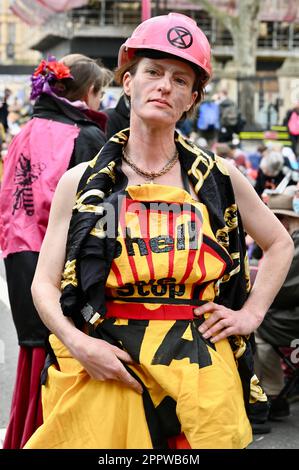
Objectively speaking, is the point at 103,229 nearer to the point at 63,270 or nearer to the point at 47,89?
the point at 63,270

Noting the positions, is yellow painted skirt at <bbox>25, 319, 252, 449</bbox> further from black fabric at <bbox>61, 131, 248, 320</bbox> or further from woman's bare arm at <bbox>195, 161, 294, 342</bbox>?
woman's bare arm at <bbox>195, 161, 294, 342</bbox>

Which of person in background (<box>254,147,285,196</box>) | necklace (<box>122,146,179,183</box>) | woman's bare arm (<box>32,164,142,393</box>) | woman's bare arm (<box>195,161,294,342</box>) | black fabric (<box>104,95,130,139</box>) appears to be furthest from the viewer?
person in background (<box>254,147,285,196</box>)

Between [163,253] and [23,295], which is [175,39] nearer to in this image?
[163,253]

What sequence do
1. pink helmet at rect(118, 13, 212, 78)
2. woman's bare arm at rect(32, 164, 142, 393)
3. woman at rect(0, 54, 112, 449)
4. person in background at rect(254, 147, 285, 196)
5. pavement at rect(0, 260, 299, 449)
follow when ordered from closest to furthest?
woman's bare arm at rect(32, 164, 142, 393) < pink helmet at rect(118, 13, 212, 78) < woman at rect(0, 54, 112, 449) < pavement at rect(0, 260, 299, 449) < person in background at rect(254, 147, 285, 196)

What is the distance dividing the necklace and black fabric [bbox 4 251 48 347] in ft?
5.38

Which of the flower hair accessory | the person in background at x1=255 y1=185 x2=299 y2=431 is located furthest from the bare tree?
the flower hair accessory

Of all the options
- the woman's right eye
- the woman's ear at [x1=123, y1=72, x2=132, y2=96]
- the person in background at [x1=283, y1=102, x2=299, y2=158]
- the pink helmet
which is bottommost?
the person in background at [x1=283, y1=102, x2=299, y2=158]

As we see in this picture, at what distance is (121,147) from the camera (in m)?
3.02

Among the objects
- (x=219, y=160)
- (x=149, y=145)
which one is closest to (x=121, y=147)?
(x=149, y=145)

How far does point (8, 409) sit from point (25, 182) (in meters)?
2.11

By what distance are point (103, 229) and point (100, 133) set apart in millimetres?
1969

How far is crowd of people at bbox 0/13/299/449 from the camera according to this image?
2756 millimetres

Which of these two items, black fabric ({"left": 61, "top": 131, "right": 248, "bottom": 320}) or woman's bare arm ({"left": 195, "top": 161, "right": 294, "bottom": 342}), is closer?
black fabric ({"left": 61, "top": 131, "right": 248, "bottom": 320})
